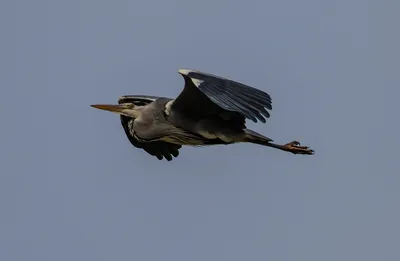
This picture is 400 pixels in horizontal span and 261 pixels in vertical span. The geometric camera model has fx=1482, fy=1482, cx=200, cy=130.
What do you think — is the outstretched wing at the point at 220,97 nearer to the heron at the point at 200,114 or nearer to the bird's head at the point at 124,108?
the heron at the point at 200,114

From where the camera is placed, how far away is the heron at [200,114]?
11453mm

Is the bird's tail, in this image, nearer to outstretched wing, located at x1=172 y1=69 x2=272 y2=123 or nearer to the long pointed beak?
outstretched wing, located at x1=172 y1=69 x2=272 y2=123

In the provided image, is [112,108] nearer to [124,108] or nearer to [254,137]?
[124,108]

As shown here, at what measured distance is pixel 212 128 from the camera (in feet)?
39.9

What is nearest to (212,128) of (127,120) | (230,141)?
(230,141)

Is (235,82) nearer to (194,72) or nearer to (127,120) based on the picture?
(194,72)

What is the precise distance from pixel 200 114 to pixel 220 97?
31.7 inches

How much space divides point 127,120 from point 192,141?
31.0 inches

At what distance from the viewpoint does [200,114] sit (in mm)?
12141

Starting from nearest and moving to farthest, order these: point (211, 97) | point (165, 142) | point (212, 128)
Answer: point (211, 97)
point (212, 128)
point (165, 142)

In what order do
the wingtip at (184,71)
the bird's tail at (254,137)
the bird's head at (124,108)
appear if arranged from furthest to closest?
1. the bird's head at (124,108)
2. the bird's tail at (254,137)
3. the wingtip at (184,71)

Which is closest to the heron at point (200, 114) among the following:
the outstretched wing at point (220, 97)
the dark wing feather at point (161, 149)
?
the outstretched wing at point (220, 97)

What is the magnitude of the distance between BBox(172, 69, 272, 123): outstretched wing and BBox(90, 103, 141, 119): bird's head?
0.62 metres

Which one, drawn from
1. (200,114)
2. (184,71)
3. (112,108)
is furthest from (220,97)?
(112,108)
